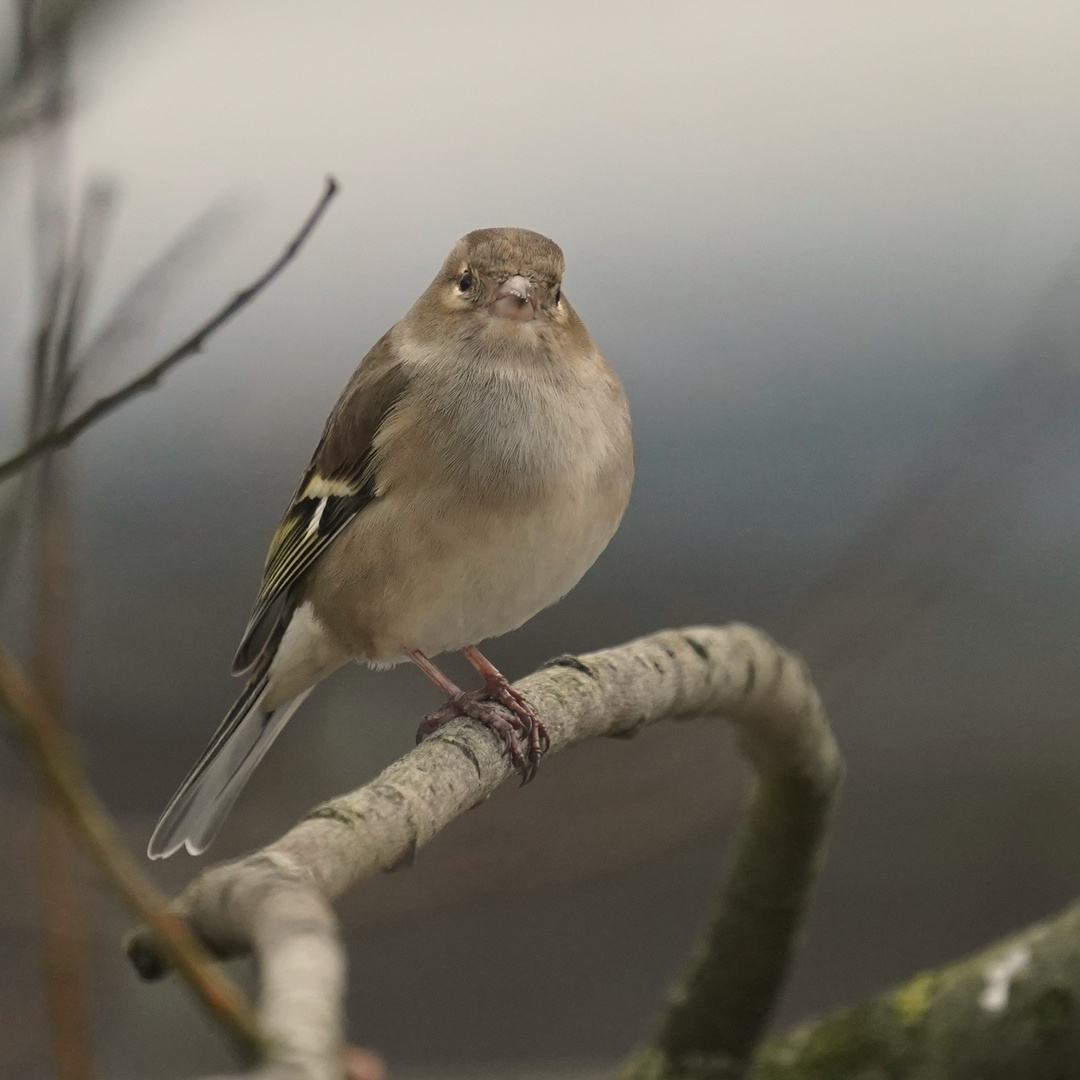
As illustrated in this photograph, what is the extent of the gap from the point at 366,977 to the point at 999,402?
185cm

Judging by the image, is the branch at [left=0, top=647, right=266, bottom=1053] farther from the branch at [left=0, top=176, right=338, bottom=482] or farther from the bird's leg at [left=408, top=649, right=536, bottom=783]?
the bird's leg at [left=408, top=649, right=536, bottom=783]

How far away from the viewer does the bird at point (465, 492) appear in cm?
182

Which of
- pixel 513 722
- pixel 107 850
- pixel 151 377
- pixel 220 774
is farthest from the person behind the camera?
pixel 220 774

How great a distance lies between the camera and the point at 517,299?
1868 mm

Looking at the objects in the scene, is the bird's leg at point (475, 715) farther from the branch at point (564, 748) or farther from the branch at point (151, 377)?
the branch at point (151, 377)

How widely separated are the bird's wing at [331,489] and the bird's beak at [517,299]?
0.69ft

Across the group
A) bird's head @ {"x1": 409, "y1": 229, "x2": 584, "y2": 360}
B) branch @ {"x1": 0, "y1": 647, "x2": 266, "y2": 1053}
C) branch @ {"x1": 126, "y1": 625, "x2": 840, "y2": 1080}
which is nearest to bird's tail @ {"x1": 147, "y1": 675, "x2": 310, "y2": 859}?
branch @ {"x1": 126, "y1": 625, "x2": 840, "y2": 1080}

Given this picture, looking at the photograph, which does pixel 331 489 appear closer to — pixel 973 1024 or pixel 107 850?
pixel 973 1024

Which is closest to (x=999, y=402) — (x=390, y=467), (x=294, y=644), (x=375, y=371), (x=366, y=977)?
(x=390, y=467)

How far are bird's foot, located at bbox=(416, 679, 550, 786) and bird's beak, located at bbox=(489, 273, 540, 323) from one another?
1.79ft

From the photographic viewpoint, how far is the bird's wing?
2.02 meters

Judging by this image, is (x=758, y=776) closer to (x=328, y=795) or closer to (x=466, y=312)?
(x=328, y=795)

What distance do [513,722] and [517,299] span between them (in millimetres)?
614

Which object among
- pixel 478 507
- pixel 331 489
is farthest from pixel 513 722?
pixel 331 489
